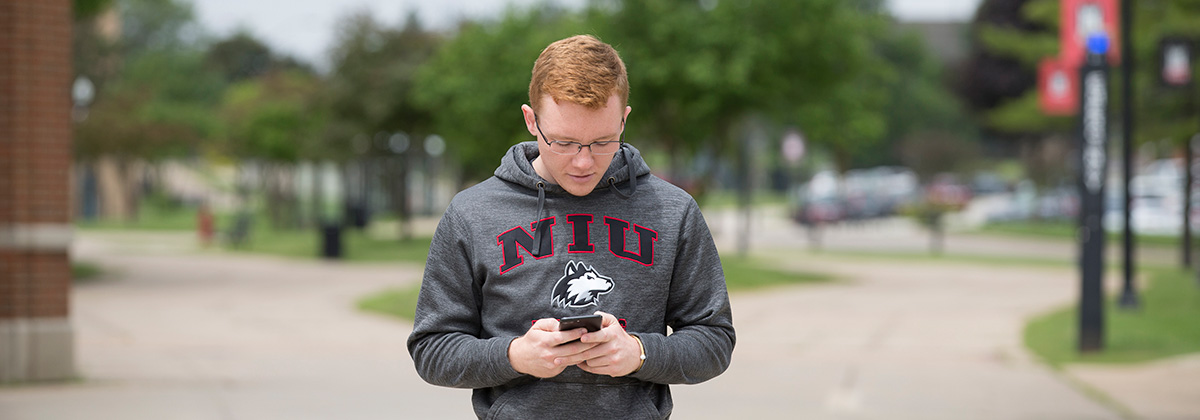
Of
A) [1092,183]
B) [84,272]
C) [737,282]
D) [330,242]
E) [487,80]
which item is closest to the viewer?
[1092,183]

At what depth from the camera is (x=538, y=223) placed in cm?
238

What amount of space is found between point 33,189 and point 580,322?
7151 millimetres

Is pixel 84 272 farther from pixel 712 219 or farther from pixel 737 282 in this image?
pixel 712 219

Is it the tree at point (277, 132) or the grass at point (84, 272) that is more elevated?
the tree at point (277, 132)

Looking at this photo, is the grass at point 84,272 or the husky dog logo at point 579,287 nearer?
the husky dog logo at point 579,287

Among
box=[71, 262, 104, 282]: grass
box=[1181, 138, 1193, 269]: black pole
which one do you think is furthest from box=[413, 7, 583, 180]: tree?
box=[1181, 138, 1193, 269]: black pole

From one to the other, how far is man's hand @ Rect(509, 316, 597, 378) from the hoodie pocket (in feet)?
0.61

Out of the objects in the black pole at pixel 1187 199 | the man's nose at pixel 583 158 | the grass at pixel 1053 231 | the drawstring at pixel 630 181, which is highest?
the man's nose at pixel 583 158

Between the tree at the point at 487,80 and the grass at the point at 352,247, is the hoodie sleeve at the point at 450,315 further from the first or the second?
the grass at the point at 352,247

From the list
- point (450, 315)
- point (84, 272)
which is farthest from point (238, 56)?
point (450, 315)

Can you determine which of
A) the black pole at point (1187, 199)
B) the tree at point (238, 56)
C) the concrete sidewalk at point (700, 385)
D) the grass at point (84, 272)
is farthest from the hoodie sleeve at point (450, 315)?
the tree at point (238, 56)

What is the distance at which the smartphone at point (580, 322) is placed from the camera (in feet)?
6.96

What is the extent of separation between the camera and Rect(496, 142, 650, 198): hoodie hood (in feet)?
7.98

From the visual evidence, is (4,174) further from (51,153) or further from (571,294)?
(571,294)
